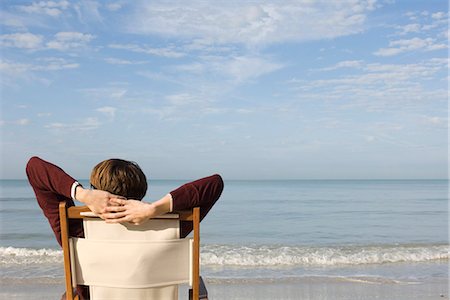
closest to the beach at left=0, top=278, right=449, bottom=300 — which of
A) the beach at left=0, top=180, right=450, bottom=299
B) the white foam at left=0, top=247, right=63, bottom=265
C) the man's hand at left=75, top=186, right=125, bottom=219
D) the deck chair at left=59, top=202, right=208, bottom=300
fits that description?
the beach at left=0, top=180, right=450, bottom=299

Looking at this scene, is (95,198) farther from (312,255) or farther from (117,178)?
(312,255)

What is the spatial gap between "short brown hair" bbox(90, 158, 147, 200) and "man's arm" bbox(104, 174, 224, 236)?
77 mm

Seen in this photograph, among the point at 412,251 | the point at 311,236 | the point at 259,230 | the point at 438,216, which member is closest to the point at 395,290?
the point at 412,251

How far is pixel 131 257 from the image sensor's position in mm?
2137

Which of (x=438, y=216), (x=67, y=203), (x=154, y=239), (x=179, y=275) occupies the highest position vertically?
(x=67, y=203)

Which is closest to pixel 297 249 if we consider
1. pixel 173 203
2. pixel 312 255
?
pixel 312 255

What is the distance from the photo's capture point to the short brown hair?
2.05m

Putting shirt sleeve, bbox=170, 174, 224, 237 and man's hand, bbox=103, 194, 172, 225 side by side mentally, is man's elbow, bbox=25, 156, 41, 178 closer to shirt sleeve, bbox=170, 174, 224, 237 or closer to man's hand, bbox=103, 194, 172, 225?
man's hand, bbox=103, 194, 172, 225

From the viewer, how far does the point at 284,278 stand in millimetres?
5578

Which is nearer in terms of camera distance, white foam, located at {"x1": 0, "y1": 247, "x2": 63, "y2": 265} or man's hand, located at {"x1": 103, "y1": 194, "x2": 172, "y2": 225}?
man's hand, located at {"x1": 103, "y1": 194, "x2": 172, "y2": 225}

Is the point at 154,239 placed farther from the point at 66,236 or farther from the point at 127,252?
the point at 66,236

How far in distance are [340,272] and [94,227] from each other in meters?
4.52

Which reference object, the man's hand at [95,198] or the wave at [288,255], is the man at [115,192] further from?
the wave at [288,255]

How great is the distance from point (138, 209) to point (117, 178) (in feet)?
0.51
